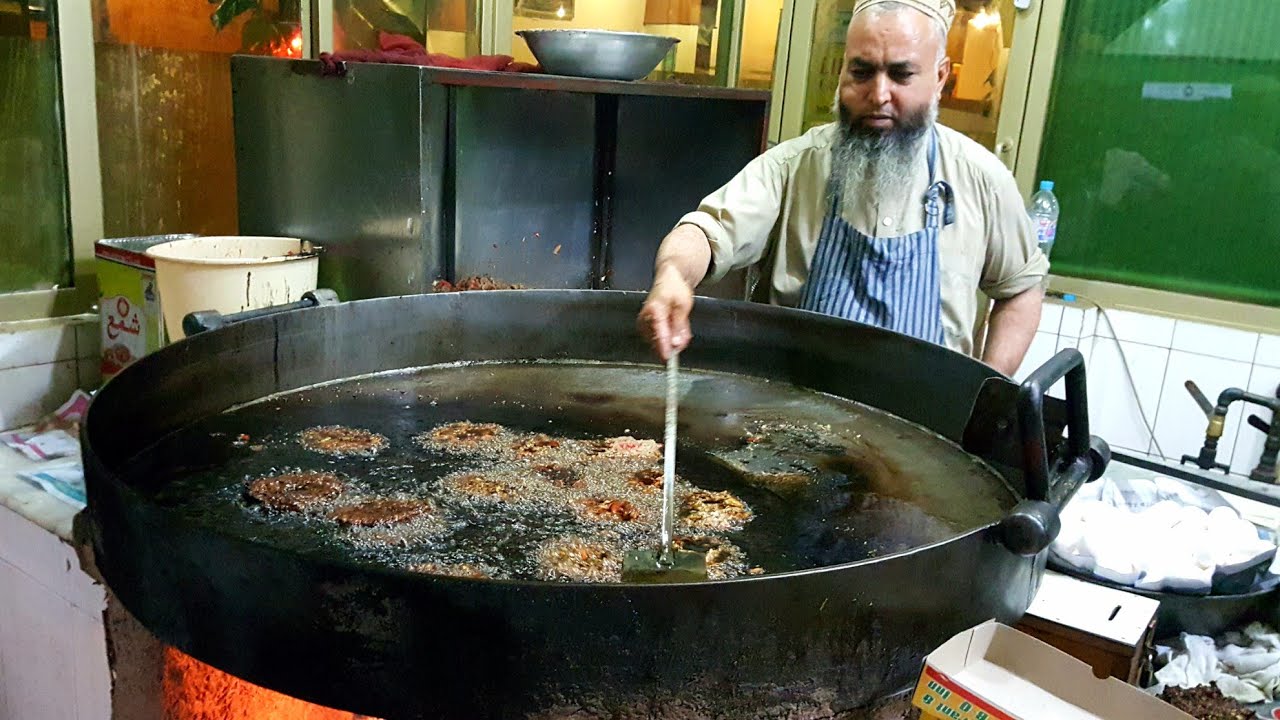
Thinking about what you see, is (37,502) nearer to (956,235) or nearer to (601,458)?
(601,458)

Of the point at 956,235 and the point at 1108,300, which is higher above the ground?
the point at 956,235

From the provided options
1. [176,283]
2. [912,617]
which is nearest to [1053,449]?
[912,617]

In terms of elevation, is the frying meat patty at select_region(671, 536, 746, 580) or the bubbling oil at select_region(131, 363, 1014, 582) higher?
the bubbling oil at select_region(131, 363, 1014, 582)

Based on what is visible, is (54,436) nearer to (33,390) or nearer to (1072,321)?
(33,390)

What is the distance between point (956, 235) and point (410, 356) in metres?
1.25

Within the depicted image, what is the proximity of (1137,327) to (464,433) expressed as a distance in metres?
2.72

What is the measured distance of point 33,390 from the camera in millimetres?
2410

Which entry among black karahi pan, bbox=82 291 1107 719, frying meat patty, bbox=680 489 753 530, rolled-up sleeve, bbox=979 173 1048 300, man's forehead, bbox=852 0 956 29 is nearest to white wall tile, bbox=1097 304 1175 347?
rolled-up sleeve, bbox=979 173 1048 300

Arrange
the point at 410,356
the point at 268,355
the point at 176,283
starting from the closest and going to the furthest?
the point at 268,355
the point at 410,356
the point at 176,283

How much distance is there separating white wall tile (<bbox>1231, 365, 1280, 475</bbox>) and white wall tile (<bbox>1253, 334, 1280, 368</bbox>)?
0.06 ft

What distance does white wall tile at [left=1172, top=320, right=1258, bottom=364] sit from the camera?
10.5 ft

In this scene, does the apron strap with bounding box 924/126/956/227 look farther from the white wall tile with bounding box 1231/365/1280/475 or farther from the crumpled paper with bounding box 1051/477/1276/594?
the white wall tile with bounding box 1231/365/1280/475

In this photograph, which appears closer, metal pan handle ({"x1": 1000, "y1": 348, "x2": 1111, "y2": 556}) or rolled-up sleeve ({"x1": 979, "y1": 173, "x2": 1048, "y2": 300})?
metal pan handle ({"x1": 1000, "y1": 348, "x2": 1111, "y2": 556})

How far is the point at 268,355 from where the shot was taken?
1.68m
